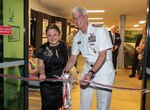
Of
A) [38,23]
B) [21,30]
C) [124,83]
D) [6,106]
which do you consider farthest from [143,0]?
[6,106]

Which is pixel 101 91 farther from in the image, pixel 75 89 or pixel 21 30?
pixel 75 89

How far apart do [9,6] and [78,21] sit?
125 centimetres

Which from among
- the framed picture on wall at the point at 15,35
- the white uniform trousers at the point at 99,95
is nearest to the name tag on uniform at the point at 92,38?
the white uniform trousers at the point at 99,95

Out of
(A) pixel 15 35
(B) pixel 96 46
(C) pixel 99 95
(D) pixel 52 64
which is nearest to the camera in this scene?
(B) pixel 96 46

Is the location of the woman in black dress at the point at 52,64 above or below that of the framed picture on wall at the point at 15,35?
below

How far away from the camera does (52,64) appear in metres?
2.70

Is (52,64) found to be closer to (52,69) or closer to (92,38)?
(52,69)

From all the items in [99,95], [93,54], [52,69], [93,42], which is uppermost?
[93,42]

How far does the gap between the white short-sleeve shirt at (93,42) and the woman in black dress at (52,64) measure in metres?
0.30

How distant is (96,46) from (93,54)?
0.10 metres

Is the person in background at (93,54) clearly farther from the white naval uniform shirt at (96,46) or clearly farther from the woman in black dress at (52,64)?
the woman in black dress at (52,64)

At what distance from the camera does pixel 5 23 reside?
9.18 feet

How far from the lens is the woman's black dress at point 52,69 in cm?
269

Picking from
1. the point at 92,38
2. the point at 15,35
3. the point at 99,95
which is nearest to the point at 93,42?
the point at 92,38
